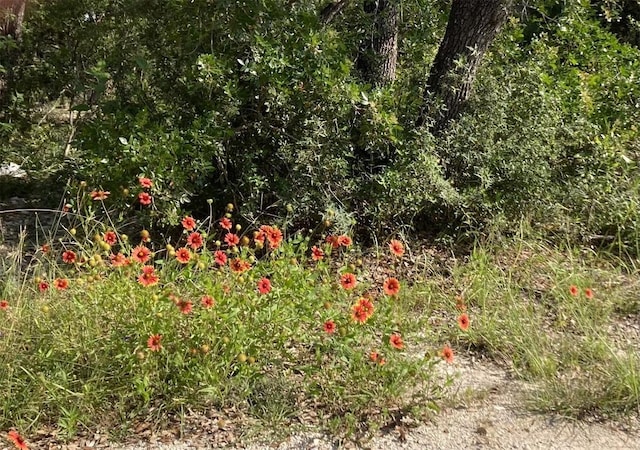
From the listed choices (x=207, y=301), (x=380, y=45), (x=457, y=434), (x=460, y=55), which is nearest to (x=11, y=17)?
(x=380, y=45)

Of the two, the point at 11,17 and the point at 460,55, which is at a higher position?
the point at 460,55

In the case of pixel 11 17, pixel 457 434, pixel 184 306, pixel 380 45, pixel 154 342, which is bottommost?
pixel 457 434

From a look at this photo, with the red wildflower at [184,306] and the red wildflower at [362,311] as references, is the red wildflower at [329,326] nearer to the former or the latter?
the red wildflower at [362,311]

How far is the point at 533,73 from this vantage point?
14.7ft

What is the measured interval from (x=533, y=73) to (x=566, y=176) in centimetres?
71

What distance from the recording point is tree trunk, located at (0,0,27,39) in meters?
4.65

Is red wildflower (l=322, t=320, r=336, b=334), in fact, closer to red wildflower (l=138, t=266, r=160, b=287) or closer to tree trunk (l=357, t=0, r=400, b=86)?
red wildflower (l=138, t=266, r=160, b=287)

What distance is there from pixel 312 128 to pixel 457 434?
1959 millimetres

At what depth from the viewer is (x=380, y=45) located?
469 cm

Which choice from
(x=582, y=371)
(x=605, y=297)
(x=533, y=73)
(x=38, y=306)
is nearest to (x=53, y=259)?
(x=38, y=306)

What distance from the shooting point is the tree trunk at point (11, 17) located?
465 centimetres

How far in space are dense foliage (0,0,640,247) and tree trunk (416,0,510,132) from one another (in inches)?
4.3

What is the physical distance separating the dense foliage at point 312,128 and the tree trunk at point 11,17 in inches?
7.2

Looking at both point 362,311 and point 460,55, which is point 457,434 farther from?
point 460,55
